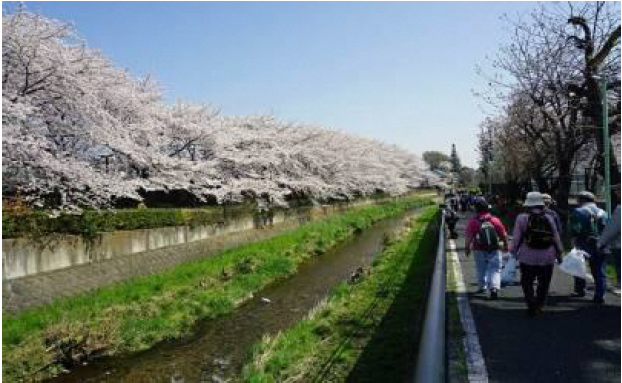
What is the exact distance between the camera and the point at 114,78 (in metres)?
16.2

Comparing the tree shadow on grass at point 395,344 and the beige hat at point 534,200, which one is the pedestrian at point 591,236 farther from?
the tree shadow on grass at point 395,344

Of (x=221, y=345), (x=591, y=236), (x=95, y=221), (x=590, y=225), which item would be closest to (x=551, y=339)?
(x=591, y=236)

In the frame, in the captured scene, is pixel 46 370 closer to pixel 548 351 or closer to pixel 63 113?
pixel 63 113

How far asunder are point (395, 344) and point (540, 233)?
246 cm

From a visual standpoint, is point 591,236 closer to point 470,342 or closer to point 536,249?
point 536,249

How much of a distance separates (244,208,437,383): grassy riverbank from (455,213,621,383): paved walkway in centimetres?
103

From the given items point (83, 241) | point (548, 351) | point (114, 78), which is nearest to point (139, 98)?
point (114, 78)

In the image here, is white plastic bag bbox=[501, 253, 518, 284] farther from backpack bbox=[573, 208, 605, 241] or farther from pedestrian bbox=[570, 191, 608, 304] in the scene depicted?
backpack bbox=[573, 208, 605, 241]

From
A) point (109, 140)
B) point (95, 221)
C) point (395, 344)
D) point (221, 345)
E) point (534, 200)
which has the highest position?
point (109, 140)

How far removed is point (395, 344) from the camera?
7.50 meters

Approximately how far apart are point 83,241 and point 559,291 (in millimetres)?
10170

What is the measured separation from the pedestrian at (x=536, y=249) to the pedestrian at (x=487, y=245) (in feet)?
3.98

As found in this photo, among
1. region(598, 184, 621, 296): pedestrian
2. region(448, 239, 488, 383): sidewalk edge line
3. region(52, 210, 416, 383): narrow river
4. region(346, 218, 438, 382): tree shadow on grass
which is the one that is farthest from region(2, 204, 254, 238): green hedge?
region(598, 184, 621, 296): pedestrian

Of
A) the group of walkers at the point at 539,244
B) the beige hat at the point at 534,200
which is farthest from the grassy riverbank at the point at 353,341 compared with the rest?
the beige hat at the point at 534,200
